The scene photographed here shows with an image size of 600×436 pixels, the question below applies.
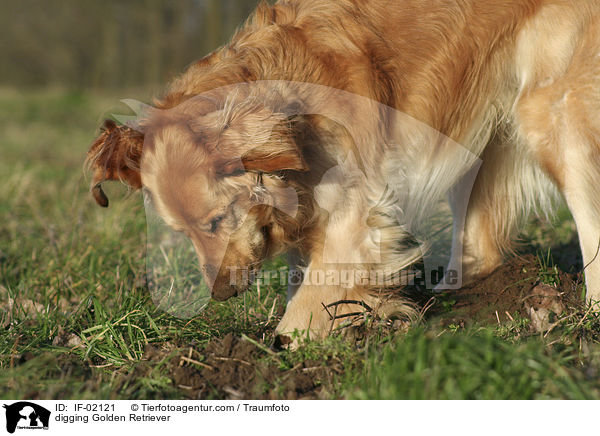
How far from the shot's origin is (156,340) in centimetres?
308

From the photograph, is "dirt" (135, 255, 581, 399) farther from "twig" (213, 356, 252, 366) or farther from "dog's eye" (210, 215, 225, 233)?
"dog's eye" (210, 215, 225, 233)

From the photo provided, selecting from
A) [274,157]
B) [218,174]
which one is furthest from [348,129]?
[218,174]

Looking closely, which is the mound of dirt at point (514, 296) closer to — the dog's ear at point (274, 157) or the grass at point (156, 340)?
the grass at point (156, 340)

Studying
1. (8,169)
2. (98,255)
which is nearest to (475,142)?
(98,255)

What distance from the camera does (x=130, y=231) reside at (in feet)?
15.7

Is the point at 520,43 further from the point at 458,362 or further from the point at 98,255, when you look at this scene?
the point at 98,255

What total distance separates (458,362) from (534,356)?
29 centimetres

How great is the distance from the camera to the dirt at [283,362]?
8.29 feet

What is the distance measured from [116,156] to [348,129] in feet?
3.95

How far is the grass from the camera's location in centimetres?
209

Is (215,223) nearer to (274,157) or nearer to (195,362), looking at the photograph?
(274,157)

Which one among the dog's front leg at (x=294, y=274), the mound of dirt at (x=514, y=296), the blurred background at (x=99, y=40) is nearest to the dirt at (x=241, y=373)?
the dog's front leg at (x=294, y=274)
